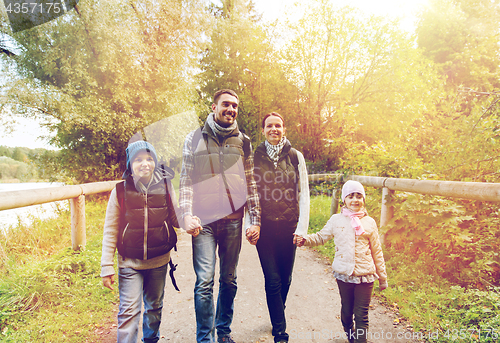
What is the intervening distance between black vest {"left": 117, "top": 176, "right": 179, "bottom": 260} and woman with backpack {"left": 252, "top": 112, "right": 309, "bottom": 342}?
79 centimetres

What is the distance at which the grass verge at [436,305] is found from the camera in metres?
2.47

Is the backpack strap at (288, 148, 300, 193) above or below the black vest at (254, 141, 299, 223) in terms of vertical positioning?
above

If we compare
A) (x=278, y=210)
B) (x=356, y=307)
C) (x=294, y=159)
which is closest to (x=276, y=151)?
(x=294, y=159)

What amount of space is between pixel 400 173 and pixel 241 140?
352 centimetres

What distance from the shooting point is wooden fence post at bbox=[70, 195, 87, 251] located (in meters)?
4.13

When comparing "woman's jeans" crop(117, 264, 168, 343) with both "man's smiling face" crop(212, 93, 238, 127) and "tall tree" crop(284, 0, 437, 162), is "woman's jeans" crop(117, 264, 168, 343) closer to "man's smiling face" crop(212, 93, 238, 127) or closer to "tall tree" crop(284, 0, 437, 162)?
"man's smiling face" crop(212, 93, 238, 127)

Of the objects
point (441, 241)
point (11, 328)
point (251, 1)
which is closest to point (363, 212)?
point (441, 241)

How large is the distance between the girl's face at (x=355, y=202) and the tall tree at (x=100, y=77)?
8.64 m

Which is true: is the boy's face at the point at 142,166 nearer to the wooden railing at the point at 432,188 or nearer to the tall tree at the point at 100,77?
the wooden railing at the point at 432,188

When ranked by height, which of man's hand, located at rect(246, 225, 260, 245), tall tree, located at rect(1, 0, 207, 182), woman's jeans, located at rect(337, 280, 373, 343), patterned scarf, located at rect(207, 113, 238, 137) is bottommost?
woman's jeans, located at rect(337, 280, 373, 343)

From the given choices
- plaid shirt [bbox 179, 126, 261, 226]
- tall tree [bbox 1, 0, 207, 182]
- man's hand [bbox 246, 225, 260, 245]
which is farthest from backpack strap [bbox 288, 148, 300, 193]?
tall tree [bbox 1, 0, 207, 182]

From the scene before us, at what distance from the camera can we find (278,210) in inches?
104

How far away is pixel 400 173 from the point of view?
4883 millimetres

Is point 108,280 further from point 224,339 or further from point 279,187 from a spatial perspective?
point 279,187
